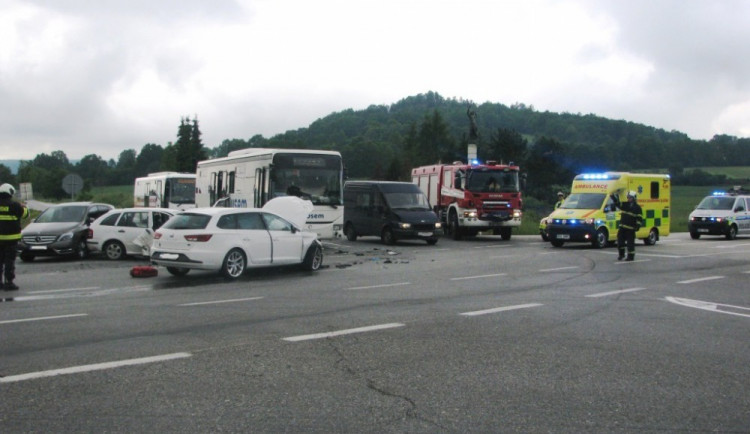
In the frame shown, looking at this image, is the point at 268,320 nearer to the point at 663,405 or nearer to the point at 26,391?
the point at 26,391

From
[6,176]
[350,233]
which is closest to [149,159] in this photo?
[6,176]

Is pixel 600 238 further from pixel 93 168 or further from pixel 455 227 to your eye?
pixel 93 168

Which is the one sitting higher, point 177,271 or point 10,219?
point 10,219

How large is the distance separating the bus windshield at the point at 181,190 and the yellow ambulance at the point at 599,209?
19703mm

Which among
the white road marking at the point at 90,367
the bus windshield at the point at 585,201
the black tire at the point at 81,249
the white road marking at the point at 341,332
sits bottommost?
the white road marking at the point at 90,367

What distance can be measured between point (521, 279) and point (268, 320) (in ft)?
22.3

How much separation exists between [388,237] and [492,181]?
5.29m

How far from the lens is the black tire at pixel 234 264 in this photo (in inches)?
559

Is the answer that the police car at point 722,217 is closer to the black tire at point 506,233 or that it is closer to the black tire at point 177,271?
the black tire at point 506,233

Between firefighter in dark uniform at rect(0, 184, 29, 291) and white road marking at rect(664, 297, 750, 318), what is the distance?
11.4 m

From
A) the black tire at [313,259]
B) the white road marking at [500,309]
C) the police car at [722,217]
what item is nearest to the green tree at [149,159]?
the police car at [722,217]

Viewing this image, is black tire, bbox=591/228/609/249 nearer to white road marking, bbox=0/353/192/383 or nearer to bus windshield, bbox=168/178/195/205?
white road marking, bbox=0/353/192/383

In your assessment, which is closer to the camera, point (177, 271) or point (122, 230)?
point (177, 271)

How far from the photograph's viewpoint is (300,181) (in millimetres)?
22906
